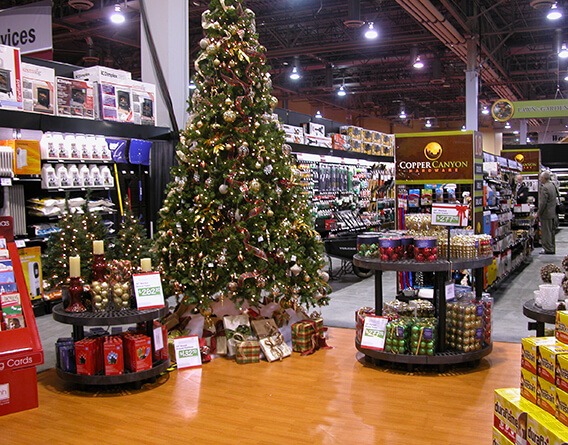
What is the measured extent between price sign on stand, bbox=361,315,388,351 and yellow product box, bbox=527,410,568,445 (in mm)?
2459

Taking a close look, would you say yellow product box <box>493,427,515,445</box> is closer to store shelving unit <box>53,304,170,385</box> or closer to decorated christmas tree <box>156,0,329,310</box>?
store shelving unit <box>53,304,170,385</box>

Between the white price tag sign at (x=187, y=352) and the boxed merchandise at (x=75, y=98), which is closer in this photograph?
the white price tag sign at (x=187, y=352)

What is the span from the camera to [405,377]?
4.51 m

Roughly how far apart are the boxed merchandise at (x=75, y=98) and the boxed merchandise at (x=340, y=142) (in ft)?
17.7

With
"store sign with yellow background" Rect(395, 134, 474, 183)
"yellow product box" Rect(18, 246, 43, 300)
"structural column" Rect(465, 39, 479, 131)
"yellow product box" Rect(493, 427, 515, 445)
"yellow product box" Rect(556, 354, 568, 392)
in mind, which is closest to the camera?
"yellow product box" Rect(556, 354, 568, 392)

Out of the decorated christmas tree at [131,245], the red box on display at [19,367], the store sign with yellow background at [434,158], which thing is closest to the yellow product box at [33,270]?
the decorated christmas tree at [131,245]

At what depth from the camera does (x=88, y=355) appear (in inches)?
166

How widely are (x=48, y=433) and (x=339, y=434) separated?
1.68 metres

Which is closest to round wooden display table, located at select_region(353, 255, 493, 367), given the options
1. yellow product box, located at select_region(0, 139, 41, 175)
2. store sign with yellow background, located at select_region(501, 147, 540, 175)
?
yellow product box, located at select_region(0, 139, 41, 175)

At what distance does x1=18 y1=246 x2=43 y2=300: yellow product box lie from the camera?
665 cm

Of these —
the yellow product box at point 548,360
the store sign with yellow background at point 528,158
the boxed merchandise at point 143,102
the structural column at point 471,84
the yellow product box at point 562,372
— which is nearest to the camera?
the yellow product box at point 562,372

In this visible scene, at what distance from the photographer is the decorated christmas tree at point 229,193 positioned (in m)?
5.11

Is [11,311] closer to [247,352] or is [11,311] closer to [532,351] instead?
[247,352]

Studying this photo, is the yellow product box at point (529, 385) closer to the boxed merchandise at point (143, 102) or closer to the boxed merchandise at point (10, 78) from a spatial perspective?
the boxed merchandise at point (10, 78)
